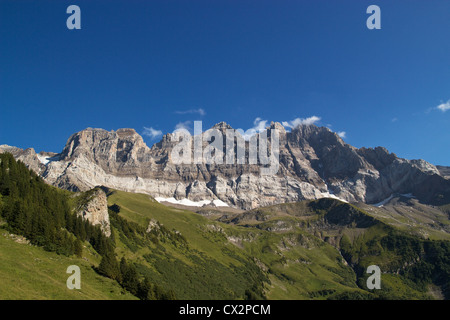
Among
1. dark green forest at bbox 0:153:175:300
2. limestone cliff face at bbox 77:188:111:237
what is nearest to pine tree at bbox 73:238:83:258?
dark green forest at bbox 0:153:175:300

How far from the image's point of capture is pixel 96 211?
108 m

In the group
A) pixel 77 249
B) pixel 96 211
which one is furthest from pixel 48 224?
pixel 96 211

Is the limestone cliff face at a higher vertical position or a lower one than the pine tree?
higher

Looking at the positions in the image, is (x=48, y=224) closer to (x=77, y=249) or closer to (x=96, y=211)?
(x=77, y=249)

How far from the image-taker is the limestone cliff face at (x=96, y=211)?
103562mm

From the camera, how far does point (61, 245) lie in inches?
2815

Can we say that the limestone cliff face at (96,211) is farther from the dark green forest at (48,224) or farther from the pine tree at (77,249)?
the pine tree at (77,249)

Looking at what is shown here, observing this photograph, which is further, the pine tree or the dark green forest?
the pine tree

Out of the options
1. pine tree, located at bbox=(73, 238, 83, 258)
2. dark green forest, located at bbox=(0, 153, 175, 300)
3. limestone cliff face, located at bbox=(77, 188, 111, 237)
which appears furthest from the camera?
limestone cliff face, located at bbox=(77, 188, 111, 237)

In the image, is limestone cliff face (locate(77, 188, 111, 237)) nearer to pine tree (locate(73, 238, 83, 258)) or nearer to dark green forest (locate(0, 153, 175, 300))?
dark green forest (locate(0, 153, 175, 300))

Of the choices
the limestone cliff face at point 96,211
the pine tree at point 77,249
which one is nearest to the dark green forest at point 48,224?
the pine tree at point 77,249

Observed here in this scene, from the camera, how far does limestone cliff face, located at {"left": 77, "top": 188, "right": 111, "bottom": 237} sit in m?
104
